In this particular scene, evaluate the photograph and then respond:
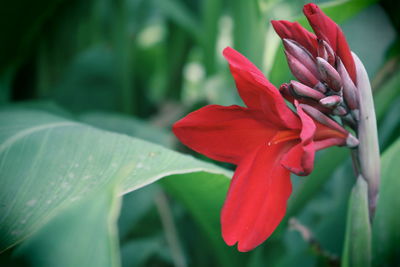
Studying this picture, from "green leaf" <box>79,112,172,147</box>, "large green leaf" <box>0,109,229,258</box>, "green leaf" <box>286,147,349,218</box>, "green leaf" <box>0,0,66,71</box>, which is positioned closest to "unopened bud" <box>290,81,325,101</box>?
"large green leaf" <box>0,109,229,258</box>

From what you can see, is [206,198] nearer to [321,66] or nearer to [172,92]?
[321,66]

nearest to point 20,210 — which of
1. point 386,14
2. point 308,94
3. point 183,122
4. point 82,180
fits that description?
point 82,180

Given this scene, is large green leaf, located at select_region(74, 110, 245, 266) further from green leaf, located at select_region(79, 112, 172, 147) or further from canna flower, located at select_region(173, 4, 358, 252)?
green leaf, located at select_region(79, 112, 172, 147)

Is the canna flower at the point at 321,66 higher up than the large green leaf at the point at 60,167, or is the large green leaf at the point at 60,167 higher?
the canna flower at the point at 321,66

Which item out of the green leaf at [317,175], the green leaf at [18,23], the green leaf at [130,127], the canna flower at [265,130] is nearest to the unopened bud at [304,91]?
the canna flower at [265,130]

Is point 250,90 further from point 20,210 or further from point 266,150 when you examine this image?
point 20,210

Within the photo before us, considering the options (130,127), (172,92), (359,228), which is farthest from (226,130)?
(172,92)

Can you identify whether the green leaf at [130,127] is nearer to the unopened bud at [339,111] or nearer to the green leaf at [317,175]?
the green leaf at [317,175]
